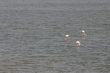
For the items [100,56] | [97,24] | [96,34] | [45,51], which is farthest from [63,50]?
[97,24]

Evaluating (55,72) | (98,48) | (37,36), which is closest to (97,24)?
(37,36)

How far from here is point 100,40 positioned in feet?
167

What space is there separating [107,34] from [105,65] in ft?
66.8

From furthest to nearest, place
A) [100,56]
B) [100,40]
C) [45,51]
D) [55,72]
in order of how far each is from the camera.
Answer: [100,40]
[45,51]
[100,56]
[55,72]

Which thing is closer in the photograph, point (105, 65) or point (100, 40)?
point (105, 65)

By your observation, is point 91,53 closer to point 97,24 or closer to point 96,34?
point 96,34

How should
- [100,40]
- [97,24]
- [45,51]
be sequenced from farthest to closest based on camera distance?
[97,24] < [100,40] < [45,51]

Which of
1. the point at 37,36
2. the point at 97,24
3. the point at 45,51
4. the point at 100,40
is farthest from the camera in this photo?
the point at 97,24

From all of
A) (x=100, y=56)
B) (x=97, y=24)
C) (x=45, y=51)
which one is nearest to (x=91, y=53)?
(x=100, y=56)

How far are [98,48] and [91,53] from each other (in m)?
2.82

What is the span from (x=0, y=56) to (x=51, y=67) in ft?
25.8

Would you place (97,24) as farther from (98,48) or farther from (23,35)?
(98,48)

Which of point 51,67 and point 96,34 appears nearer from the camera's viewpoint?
point 51,67

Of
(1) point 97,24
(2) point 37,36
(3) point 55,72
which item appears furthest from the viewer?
(1) point 97,24
